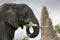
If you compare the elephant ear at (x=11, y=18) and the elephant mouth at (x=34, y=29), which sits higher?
the elephant ear at (x=11, y=18)

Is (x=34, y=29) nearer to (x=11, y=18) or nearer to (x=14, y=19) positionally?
(x=14, y=19)

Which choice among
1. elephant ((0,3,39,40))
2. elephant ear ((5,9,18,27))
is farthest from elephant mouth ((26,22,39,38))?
elephant ear ((5,9,18,27))

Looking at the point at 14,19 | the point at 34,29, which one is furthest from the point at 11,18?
the point at 34,29

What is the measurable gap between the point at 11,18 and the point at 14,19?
0.51ft

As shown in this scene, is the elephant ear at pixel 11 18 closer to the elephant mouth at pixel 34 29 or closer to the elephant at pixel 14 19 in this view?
the elephant at pixel 14 19

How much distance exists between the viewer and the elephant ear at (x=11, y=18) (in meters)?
14.0

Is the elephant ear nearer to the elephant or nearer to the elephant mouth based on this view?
the elephant

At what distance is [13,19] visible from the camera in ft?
46.2

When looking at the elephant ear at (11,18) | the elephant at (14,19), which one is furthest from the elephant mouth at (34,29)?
the elephant ear at (11,18)

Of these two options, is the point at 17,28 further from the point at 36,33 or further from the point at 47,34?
the point at 47,34

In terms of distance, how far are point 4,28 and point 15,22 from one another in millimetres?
462

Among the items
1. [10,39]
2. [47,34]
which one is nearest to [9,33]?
[10,39]

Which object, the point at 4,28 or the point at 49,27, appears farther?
the point at 49,27

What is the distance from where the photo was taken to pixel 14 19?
14039 millimetres
